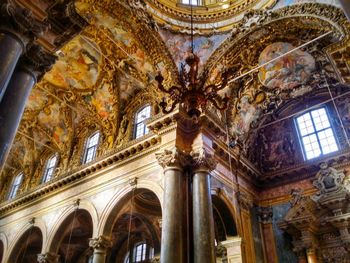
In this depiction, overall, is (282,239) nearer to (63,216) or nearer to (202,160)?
(202,160)

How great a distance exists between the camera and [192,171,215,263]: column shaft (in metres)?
7.51

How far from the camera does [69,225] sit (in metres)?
12.5

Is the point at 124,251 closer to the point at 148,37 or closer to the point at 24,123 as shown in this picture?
the point at 24,123

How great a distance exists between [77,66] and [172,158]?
246 inches

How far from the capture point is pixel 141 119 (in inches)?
498

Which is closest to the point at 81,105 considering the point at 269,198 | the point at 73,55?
the point at 73,55

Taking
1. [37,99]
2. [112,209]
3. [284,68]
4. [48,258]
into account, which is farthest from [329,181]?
[37,99]

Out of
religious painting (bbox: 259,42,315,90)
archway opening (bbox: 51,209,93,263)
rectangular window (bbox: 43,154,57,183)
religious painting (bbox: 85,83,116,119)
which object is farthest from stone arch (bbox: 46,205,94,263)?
religious painting (bbox: 259,42,315,90)

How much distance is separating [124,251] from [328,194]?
9554 mm

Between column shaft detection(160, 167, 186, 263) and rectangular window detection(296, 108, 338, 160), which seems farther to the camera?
rectangular window detection(296, 108, 338, 160)

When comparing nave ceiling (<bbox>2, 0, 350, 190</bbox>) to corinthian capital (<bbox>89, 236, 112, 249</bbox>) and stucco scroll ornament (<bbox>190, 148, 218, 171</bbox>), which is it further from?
corinthian capital (<bbox>89, 236, 112, 249</bbox>)

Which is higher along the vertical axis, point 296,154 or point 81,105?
point 81,105

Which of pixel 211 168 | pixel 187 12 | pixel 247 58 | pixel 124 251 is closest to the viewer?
pixel 211 168

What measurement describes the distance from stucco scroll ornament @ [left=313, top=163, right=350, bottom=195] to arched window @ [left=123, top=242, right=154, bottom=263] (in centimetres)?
757
